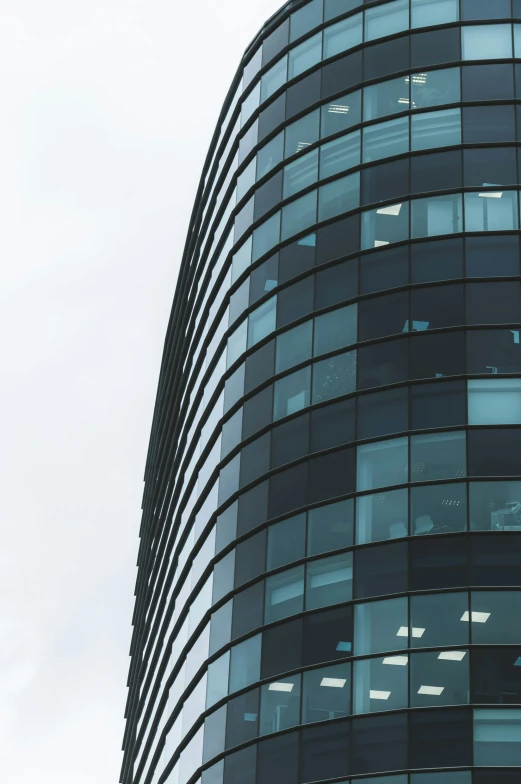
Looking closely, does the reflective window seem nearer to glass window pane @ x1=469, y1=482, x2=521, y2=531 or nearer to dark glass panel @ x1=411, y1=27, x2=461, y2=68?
dark glass panel @ x1=411, y1=27, x2=461, y2=68

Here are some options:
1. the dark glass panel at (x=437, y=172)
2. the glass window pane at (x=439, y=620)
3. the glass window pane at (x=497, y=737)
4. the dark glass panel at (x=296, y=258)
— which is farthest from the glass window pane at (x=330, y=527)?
the dark glass panel at (x=437, y=172)

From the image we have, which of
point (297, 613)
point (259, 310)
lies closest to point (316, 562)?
point (297, 613)

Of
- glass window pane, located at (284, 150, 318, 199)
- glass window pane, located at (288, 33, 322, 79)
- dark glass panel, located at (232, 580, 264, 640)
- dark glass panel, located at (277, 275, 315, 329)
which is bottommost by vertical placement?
dark glass panel, located at (232, 580, 264, 640)

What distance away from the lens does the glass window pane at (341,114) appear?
43.7 metres

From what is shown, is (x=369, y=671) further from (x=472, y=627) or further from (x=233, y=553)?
(x=233, y=553)

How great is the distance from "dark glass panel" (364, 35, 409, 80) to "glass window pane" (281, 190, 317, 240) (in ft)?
14.1

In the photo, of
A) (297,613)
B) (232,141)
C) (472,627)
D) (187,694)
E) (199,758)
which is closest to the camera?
(472,627)

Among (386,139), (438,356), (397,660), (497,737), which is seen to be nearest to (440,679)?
(397,660)

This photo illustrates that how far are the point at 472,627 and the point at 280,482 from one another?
24.2 feet

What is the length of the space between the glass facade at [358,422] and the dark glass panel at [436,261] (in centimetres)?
6

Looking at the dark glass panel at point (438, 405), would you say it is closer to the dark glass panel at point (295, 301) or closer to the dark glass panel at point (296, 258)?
the dark glass panel at point (295, 301)

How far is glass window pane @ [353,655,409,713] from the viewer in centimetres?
3378

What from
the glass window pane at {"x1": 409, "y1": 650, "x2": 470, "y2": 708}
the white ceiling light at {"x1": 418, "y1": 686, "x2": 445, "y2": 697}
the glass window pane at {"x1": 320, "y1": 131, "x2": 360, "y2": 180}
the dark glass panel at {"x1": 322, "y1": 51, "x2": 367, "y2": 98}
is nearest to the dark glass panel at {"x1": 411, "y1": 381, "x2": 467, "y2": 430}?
the glass window pane at {"x1": 409, "y1": 650, "x2": 470, "y2": 708}

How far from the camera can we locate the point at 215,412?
147ft
